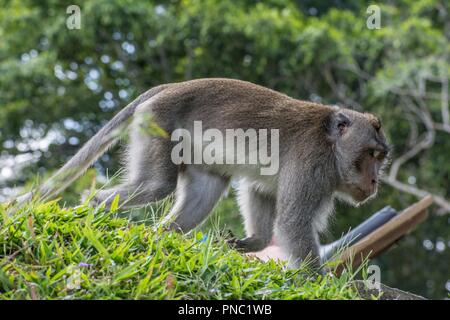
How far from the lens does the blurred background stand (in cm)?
1165

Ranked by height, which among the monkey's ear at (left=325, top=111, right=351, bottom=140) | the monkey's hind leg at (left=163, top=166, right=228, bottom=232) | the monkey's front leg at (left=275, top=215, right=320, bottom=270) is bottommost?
the monkey's front leg at (left=275, top=215, right=320, bottom=270)

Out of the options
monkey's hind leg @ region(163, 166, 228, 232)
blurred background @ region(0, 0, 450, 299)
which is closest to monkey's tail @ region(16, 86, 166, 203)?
monkey's hind leg @ region(163, 166, 228, 232)

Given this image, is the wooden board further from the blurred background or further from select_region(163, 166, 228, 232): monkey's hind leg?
the blurred background

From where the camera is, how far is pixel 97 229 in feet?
12.8

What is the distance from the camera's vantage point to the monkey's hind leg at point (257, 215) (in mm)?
5602

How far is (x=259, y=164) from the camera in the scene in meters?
5.31

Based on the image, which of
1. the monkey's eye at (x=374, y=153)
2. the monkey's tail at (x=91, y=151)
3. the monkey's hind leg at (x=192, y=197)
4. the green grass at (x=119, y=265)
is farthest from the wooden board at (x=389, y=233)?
the monkey's tail at (x=91, y=151)

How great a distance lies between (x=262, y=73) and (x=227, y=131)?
290 inches

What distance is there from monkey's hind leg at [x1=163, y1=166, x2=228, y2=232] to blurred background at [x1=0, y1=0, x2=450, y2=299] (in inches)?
185

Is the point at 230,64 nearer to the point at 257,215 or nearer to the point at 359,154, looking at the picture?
the point at 257,215

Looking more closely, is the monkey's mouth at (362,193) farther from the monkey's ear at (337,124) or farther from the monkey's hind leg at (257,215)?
the monkey's hind leg at (257,215)

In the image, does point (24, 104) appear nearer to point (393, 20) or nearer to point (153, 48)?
point (153, 48)

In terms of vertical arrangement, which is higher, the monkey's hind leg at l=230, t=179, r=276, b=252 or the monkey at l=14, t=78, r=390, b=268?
the monkey at l=14, t=78, r=390, b=268
